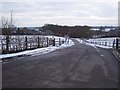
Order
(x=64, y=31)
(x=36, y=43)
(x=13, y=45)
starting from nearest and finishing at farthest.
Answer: (x=13, y=45)
(x=36, y=43)
(x=64, y=31)

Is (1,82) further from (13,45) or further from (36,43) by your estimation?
(36,43)

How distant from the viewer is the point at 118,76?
8.76 metres

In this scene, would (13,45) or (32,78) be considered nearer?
(32,78)

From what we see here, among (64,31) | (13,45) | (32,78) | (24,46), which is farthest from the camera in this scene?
(64,31)

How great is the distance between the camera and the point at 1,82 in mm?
7469

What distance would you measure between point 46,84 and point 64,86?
27.5 inches

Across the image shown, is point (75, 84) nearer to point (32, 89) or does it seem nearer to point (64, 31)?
point (32, 89)

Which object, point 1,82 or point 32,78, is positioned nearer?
point 1,82

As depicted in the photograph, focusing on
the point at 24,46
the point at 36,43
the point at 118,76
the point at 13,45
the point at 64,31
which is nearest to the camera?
the point at 118,76

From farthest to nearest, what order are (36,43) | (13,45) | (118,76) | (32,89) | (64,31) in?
(64,31) < (36,43) < (13,45) < (118,76) < (32,89)

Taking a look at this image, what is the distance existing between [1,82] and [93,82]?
11.5 ft

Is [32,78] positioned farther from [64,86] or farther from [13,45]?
[13,45]

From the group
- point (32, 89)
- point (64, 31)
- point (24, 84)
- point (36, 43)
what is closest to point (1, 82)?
point (24, 84)

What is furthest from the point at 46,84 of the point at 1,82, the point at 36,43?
the point at 36,43
